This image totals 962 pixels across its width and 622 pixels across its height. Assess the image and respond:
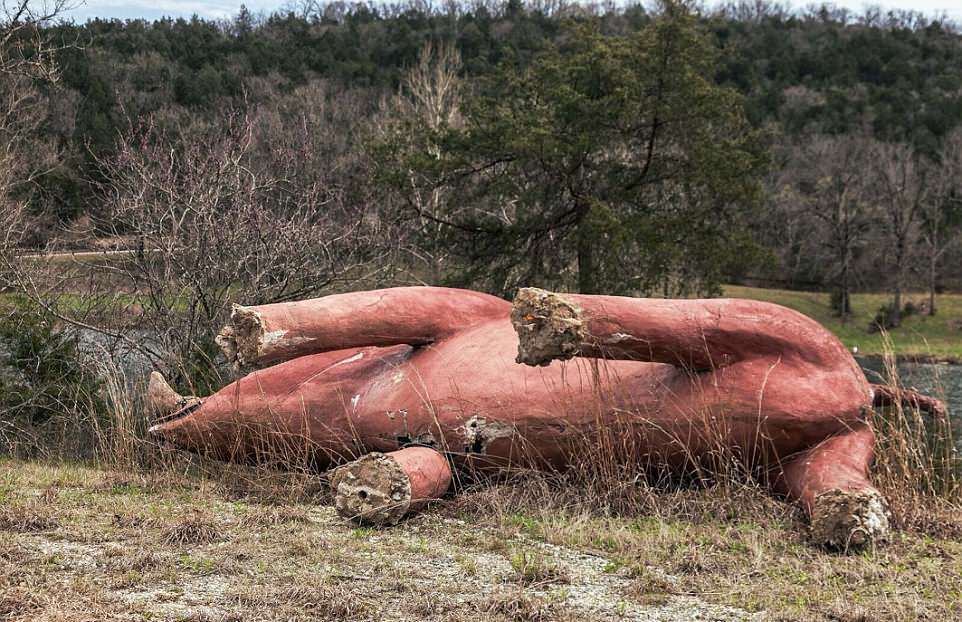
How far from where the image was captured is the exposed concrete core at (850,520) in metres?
4.70

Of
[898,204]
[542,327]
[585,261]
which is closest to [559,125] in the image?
[585,261]

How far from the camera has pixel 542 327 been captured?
5211 mm

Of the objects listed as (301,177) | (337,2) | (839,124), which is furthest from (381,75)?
(301,177)

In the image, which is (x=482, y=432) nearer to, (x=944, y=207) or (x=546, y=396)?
(x=546, y=396)

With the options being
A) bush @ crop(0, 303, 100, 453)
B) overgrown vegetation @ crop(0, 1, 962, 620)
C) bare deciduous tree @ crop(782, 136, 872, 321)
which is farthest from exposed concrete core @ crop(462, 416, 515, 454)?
bare deciduous tree @ crop(782, 136, 872, 321)

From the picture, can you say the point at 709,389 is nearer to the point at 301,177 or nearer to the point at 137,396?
the point at 137,396

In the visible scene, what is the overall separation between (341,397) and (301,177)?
6.87 metres

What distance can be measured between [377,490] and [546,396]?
1.27m

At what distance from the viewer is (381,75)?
63031 mm

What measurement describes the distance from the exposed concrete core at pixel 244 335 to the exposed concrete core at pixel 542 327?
1773mm

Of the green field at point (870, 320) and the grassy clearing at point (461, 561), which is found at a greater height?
the grassy clearing at point (461, 561)

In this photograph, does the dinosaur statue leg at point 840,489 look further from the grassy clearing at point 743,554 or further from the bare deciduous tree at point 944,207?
the bare deciduous tree at point 944,207

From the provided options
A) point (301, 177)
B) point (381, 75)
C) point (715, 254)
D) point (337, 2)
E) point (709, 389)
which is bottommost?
point (715, 254)

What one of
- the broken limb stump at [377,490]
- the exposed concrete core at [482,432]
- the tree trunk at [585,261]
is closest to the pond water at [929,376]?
the tree trunk at [585,261]
